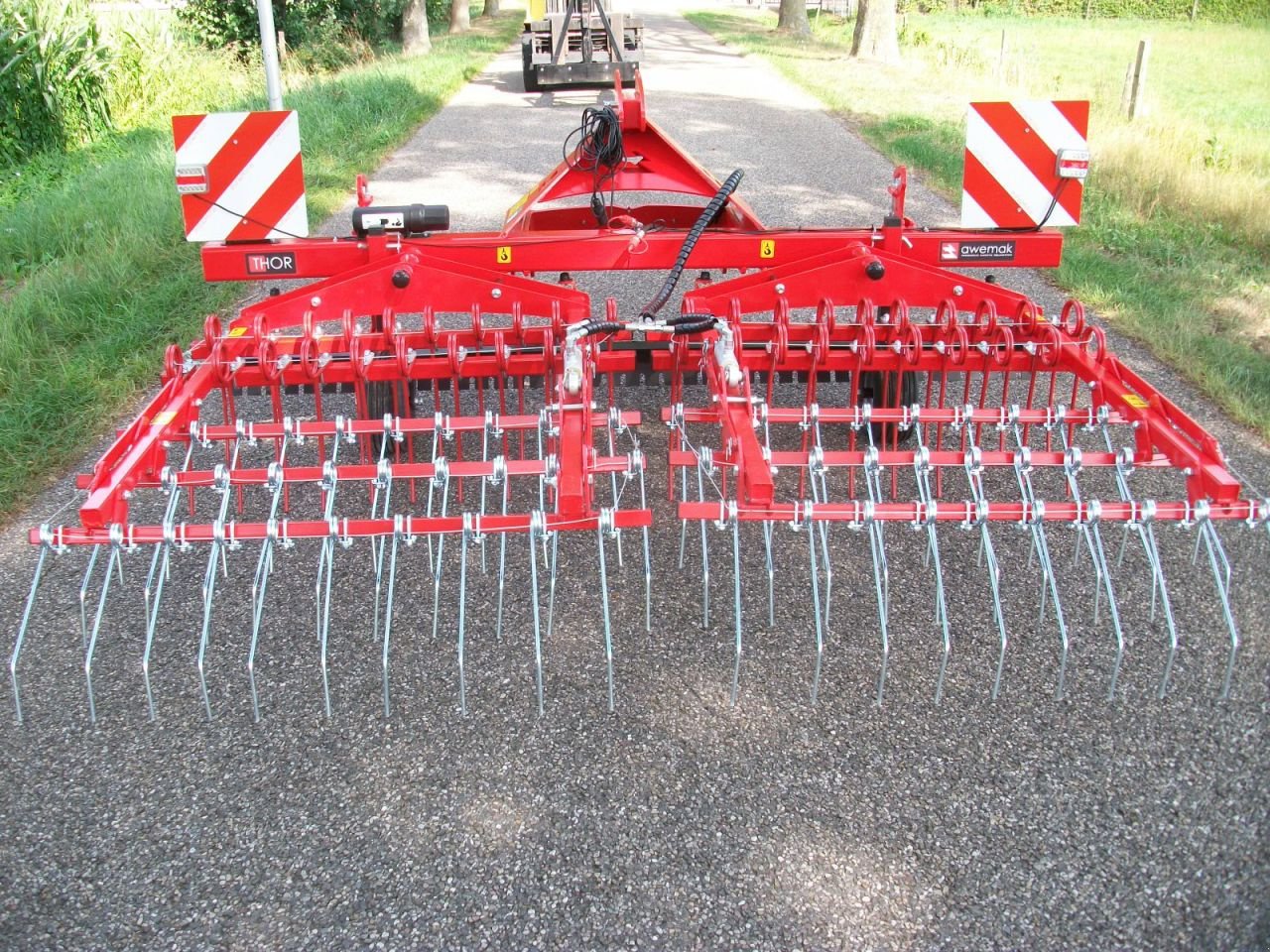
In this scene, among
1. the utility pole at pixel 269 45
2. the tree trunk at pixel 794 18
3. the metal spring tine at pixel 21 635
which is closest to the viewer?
the metal spring tine at pixel 21 635

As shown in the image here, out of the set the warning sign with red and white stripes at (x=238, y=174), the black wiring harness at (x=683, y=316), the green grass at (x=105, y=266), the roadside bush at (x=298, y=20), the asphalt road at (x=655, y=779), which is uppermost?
the roadside bush at (x=298, y=20)

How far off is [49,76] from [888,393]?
1022cm

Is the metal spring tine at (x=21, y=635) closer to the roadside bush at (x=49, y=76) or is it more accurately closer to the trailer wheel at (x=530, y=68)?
the roadside bush at (x=49, y=76)

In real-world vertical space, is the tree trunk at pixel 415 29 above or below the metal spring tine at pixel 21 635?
above

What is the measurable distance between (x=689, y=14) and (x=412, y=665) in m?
32.0

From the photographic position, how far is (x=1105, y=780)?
2609 millimetres

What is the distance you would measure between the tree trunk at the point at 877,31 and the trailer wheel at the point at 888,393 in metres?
15.6

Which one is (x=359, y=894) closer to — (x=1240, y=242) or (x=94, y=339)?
(x=94, y=339)

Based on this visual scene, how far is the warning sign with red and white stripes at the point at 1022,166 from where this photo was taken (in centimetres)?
428

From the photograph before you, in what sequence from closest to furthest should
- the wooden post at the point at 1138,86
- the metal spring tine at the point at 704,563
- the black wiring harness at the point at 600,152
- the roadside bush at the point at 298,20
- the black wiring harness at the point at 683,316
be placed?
the metal spring tine at the point at 704,563 < the black wiring harness at the point at 683,316 < the black wiring harness at the point at 600,152 < the wooden post at the point at 1138,86 < the roadside bush at the point at 298,20

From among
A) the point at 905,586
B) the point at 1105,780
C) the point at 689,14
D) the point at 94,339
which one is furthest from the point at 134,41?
the point at 689,14

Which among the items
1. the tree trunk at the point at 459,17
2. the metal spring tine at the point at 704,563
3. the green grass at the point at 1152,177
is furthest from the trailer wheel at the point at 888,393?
the tree trunk at the point at 459,17

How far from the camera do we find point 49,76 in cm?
1082

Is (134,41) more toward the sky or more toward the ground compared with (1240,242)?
more toward the sky
